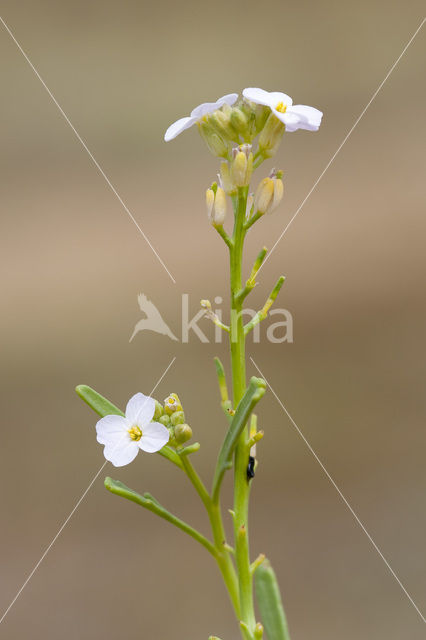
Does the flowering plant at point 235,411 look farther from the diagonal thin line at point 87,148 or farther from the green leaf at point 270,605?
the diagonal thin line at point 87,148

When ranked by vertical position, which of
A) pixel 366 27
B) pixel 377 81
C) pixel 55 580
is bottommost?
pixel 55 580

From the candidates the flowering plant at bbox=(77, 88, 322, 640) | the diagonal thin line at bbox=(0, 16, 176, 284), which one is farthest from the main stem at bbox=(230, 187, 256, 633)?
the diagonal thin line at bbox=(0, 16, 176, 284)

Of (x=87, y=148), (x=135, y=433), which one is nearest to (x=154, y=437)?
(x=135, y=433)

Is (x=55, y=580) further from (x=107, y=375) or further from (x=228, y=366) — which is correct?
(x=228, y=366)

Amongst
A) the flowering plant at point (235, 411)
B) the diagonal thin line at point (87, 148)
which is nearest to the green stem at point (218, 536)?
the flowering plant at point (235, 411)

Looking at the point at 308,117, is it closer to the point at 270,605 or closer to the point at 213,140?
the point at 213,140

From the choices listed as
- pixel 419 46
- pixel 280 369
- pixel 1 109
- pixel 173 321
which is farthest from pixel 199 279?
pixel 419 46

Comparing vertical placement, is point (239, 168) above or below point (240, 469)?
above
